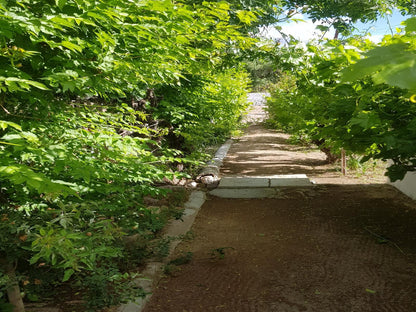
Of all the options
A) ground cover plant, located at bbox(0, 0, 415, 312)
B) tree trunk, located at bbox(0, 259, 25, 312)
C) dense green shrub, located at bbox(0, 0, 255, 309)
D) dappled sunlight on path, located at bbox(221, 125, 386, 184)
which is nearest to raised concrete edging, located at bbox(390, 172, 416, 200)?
dappled sunlight on path, located at bbox(221, 125, 386, 184)

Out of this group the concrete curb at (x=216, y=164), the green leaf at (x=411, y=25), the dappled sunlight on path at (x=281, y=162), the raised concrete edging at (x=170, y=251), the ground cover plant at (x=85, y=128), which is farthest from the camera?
the dappled sunlight on path at (x=281, y=162)

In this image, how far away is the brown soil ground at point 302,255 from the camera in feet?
10.6

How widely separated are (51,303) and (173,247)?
1774 millimetres

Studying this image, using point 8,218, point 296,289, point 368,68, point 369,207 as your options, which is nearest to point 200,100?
point 369,207

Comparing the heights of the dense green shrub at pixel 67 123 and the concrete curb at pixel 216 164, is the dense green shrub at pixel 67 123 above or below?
above

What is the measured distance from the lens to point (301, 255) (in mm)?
4227

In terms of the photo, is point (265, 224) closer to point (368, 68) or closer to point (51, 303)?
point (51, 303)

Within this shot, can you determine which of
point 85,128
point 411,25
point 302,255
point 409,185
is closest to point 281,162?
point 409,185

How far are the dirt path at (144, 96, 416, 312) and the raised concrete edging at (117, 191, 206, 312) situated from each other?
0.09m

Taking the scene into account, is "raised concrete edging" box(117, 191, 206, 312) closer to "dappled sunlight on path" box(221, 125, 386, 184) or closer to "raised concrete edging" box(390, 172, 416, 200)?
"dappled sunlight on path" box(221, 125, 386, 184)

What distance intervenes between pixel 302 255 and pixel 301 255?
0.04 ft

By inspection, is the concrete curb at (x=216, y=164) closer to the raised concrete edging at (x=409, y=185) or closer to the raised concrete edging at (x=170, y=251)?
the raised concrete edging at (x=170, y=251)

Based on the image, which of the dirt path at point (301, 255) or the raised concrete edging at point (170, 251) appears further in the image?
the dirt path at point (301, 255)

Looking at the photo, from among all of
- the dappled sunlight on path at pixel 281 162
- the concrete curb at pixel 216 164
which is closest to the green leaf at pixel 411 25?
the concrete curb at pixel 216 164
